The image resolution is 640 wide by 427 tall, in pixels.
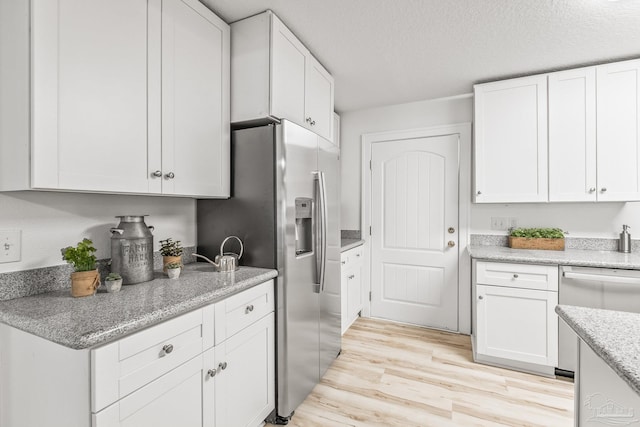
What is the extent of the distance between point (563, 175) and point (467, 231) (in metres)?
0.92

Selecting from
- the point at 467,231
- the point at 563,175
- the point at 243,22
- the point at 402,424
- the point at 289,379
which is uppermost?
the point at 243,22

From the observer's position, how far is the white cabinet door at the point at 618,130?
2.27m

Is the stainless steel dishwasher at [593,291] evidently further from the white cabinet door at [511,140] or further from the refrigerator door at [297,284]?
the refrigerator door at [297,284]

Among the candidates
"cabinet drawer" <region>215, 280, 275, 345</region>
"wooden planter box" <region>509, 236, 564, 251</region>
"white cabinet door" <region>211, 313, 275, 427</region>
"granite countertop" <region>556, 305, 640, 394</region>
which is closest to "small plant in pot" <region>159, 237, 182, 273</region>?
"cabinet drawer" <region>215, 280, 275, 345</region>

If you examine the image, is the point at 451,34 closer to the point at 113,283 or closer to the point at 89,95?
the point at 89,95

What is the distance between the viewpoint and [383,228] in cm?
340

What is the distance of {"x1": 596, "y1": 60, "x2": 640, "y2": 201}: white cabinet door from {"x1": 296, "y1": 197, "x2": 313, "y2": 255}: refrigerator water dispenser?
2284 mm

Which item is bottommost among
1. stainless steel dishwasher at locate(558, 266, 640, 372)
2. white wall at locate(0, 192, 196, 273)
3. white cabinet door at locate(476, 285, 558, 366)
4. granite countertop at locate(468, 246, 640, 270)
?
white cabinet door at locate(476, 285, 558, 366)

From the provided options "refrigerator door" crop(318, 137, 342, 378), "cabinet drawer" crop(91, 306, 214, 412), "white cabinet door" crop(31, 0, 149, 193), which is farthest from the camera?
"refrigerator door" crop(318, 137, 342, 378)

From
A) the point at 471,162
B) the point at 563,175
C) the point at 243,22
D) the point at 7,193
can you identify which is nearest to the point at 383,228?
the point at 471,162

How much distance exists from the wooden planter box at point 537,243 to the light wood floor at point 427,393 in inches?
40.5

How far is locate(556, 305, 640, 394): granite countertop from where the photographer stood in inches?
27.0

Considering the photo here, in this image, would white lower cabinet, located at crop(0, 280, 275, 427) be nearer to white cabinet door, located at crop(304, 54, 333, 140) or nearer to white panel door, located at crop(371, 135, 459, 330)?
white cabinet door, located at crop(304, 54, 333, 140)

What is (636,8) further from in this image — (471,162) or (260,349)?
(260,349)
